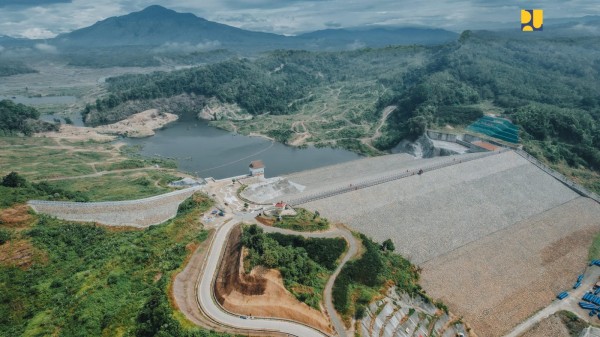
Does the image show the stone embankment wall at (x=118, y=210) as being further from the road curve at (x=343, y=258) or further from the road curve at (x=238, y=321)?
the road curve at (x=238, y=321)

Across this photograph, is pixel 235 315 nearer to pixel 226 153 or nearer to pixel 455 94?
pixel 226 153

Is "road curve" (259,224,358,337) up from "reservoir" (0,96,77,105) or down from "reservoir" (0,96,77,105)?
down

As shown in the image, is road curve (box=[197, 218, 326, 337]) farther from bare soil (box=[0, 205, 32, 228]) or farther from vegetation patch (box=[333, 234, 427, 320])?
bare soil (box=[0, 205, 32, 228])

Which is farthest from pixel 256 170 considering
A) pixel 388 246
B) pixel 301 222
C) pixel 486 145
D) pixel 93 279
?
pixel 486 145

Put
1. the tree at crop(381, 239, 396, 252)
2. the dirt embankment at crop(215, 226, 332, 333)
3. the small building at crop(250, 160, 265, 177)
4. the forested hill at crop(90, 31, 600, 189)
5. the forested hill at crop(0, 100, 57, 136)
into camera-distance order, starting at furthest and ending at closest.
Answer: the forested hill at crop(0, 100, 57, 136)
the forested hill at crop(90, 31, 600, 189)
the small building at crop(250, 160, 265, 177)
the tree at crop(381, 239, 396, 252)
the dirt embankment at crop(215, 226, 332, 333)

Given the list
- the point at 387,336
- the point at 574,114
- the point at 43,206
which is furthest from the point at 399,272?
the point at 574,114

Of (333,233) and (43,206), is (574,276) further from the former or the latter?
(43,206)

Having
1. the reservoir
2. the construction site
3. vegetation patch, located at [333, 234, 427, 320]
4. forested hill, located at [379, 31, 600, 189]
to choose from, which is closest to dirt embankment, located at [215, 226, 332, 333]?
vegetation patch, located at [333, 234, 427, 320]
